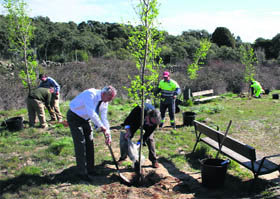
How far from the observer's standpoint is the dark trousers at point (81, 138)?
4.55 metres

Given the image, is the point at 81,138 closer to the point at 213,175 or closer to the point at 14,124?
the point at 213,175

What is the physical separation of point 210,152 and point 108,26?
3421 cm

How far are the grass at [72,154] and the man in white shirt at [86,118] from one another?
1.59 feet

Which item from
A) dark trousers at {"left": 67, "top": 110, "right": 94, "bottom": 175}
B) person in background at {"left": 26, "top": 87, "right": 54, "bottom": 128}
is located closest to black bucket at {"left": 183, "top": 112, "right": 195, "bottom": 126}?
person in background at {"left": 26, "top": 87, "right": 54, "bottom": 128}

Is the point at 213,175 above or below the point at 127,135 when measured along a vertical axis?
below

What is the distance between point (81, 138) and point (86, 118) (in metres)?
0.37

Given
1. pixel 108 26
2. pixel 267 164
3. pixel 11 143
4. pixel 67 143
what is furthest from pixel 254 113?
pixel 108 26

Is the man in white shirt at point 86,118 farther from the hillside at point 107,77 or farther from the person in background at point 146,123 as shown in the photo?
the hillside at point 107,77

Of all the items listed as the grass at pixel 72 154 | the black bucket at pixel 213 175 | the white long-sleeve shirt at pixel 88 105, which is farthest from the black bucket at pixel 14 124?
the black bucket at pixel 213 175

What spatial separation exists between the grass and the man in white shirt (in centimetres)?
49

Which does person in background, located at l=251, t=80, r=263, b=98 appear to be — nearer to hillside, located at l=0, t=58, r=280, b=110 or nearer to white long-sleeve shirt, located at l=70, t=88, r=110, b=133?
hillside, located at l=0, t=58, r=280, b=110

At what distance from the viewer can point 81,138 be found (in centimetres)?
459

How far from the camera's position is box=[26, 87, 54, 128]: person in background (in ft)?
26.6

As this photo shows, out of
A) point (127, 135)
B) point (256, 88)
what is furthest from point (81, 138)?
point (256, 88)
